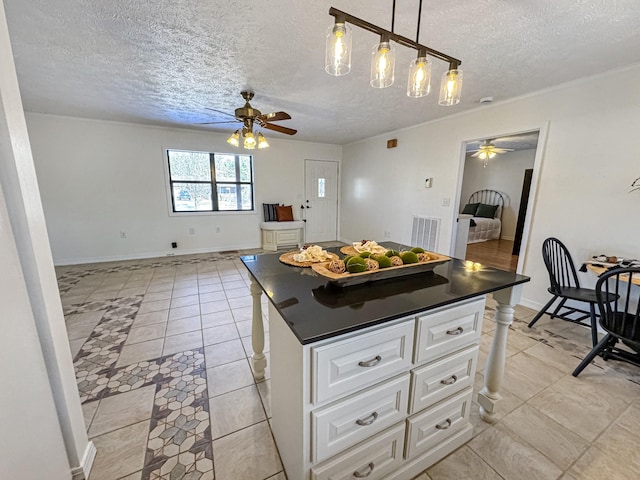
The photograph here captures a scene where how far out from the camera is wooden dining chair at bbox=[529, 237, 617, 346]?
2.39 meters

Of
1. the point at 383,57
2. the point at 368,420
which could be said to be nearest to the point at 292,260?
the point at 368,420

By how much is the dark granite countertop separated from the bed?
5526 mm

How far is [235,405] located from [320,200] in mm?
5018

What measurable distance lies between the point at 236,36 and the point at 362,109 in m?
1.99

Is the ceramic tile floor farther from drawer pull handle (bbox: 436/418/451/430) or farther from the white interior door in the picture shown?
the white interior door

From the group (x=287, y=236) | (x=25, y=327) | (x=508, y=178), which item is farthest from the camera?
(x=508, y=178)

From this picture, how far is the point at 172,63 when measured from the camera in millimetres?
2205

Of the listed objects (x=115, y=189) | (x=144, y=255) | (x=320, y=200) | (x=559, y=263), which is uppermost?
(x=115, y=189)

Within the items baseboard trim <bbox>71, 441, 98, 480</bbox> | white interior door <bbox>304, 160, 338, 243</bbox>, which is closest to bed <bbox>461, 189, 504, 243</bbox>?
white interior door <bbox>304, 160, 338, 243</bbox>

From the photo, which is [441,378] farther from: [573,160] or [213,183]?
[213,183]

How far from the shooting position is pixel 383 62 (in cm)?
112

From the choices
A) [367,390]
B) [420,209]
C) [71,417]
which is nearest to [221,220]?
[420,209]

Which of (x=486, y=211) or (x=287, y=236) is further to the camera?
(x=486, y=211)

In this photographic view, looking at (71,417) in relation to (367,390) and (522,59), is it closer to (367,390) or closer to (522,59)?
(367,390)
